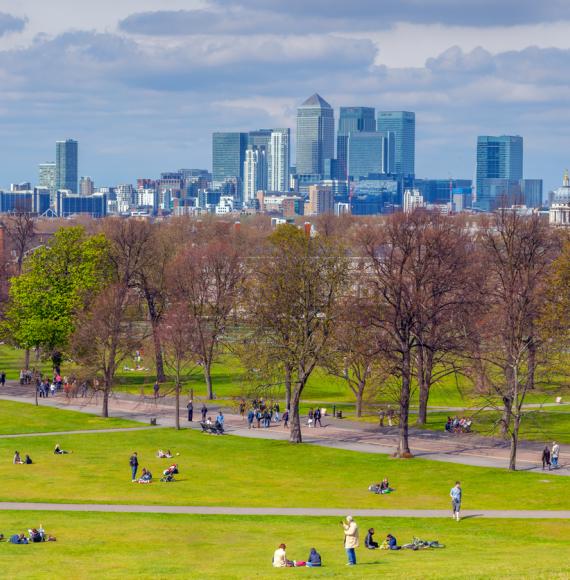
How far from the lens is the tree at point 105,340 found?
8631cm

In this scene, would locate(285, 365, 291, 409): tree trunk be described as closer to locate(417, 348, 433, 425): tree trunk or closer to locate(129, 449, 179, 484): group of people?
locate(417, 348, 433, 425): tree trunk

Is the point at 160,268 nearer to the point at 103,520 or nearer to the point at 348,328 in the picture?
the point at 348,328

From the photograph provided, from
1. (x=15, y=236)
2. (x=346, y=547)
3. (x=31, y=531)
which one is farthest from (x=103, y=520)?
(x=15, y=236)

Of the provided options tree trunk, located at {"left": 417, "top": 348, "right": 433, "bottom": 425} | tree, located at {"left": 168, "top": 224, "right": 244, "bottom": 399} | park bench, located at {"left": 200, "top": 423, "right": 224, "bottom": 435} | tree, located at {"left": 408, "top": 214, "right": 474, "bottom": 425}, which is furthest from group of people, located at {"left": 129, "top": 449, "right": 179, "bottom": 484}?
tree, located at {"left": 168, "top": 224, "right": 244, "bottom": 399}

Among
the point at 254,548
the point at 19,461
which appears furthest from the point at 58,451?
the point at 254,548

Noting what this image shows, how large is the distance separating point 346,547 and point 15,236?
10760 centimetres

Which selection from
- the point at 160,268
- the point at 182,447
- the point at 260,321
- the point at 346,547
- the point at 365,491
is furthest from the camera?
the point at 160,268

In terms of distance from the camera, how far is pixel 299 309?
77.8 m

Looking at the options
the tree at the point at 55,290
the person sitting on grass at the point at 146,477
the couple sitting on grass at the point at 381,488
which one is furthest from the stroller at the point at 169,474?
the tree at the point at 55,290

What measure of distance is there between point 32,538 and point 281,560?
10.1 metres

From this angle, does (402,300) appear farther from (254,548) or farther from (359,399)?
(254,548)

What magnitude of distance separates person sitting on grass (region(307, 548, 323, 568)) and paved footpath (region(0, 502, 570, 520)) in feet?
33.3

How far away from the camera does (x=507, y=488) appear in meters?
61.3

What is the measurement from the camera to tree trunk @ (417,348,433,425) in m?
79.7
